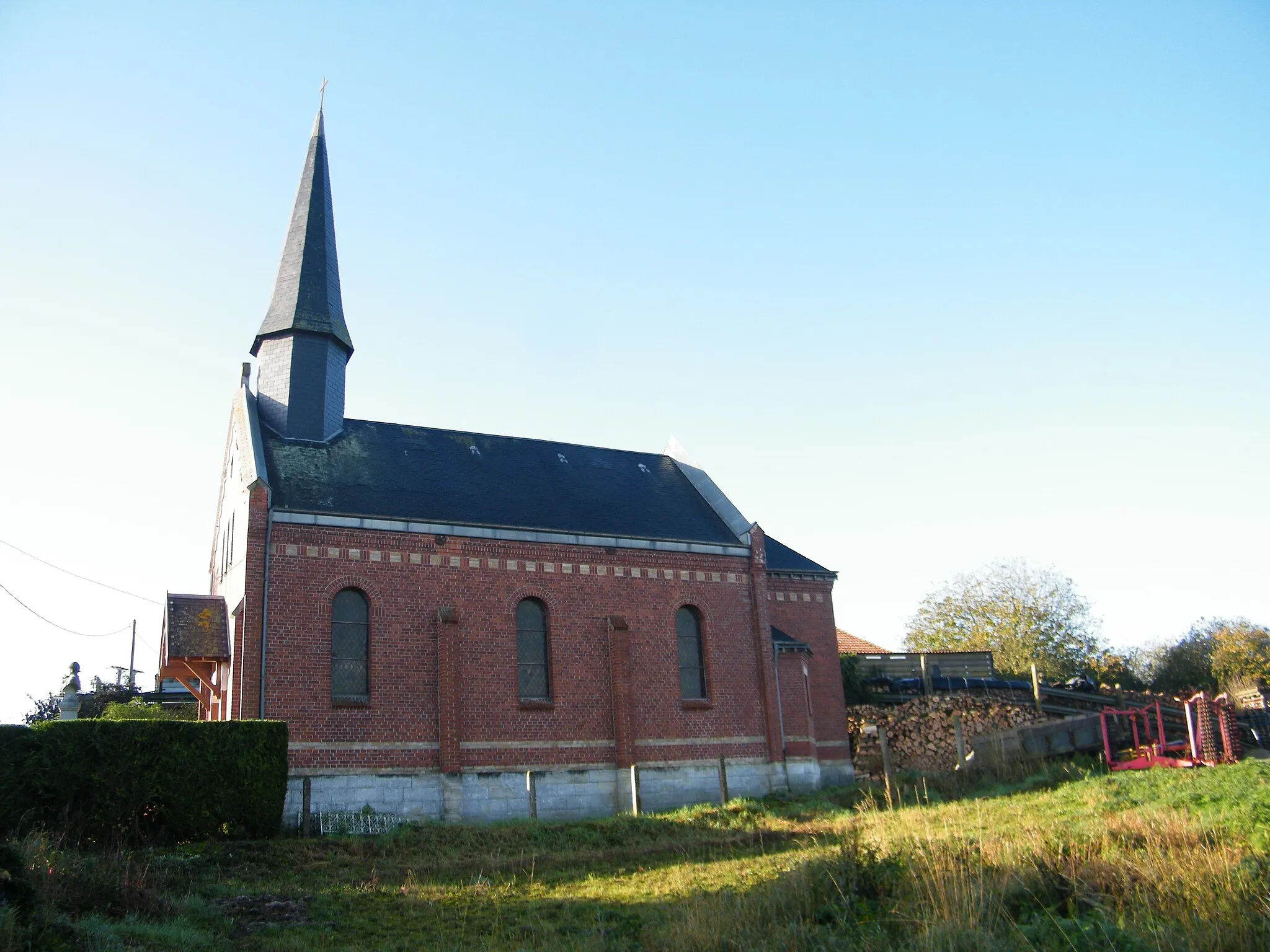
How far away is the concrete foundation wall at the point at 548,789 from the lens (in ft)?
69.1

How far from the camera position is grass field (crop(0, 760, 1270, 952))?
8.43m

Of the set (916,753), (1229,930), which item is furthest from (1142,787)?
(1229,930)

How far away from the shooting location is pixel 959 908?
857 cm

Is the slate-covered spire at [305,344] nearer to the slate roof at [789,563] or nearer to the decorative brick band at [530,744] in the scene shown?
the decorative brick band at [530,744]

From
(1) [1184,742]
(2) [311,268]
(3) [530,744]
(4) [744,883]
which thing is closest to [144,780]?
(3) [530,744]

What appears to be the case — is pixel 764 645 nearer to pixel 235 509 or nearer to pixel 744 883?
pixel 235 509

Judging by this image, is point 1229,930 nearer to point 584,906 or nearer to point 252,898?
point 584,906

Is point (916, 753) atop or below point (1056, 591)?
below

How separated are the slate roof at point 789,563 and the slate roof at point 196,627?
14.7 meters

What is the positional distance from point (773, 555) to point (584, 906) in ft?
60.4

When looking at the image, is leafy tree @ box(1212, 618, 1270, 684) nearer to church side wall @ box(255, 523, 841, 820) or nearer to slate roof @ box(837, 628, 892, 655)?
slate roof @ box(837, 628, 892, 655)

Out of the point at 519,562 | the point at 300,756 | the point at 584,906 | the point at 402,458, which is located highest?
the point at 402,458

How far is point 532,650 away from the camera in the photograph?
974 inches

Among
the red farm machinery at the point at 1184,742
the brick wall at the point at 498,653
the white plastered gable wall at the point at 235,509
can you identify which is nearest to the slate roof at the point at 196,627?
the white plastered gable wall at the point at 235,509
